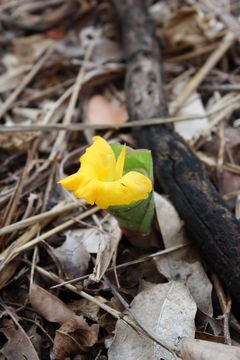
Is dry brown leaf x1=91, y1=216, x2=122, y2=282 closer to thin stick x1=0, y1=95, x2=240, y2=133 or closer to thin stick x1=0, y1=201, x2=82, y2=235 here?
thin stick x1=0, y1=201, x2=82, y2=235

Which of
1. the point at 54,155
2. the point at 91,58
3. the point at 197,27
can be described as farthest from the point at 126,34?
the point at 54,155

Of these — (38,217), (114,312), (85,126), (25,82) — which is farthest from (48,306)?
(25,82)

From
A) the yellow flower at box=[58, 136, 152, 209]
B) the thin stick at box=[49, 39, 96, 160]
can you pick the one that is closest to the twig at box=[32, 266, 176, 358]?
the yellow flower at box=[58, 136, 152, 209]

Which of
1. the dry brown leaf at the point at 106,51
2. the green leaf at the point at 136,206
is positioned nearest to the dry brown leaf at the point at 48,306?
the green leaf at the point at 136,206

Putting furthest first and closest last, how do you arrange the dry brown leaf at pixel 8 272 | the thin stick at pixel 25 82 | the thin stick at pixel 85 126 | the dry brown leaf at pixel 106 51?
the dry brown leaf at pixel 106 51, the thin stick at pixel 25 82, the thin stick at pixel 85 126, the dry brown leaf at pixel 8 272

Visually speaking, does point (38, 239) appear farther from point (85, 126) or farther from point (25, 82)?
point (25, 82)

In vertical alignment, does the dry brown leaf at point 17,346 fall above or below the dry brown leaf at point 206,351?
above

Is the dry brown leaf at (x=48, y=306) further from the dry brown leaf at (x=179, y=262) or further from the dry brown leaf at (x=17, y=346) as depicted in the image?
the dry brown leaf at (x=179, y=262)
